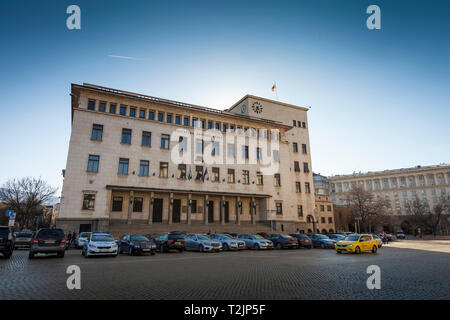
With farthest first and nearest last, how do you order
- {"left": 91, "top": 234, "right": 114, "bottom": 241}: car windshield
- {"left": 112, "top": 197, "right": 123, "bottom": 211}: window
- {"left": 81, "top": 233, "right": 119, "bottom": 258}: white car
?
{"left": 112, "top": 197, "right": 123, "bottom": 211}: window < {"left": 91, "top": 234, "right": 114, "bottom": 241}: car windshield < {"left": 81, "top": 233, "right": 119, "bottom": 258}: white car

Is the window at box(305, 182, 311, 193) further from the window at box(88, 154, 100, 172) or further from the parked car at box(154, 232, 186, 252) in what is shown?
the window at box(88, 154, 100, 172)

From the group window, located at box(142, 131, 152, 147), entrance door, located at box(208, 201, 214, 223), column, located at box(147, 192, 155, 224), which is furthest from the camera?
entrance door, located at box(208, 201, 214, 223)

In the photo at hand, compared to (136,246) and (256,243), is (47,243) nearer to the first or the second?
(136,246)

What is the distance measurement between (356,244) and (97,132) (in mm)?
31997

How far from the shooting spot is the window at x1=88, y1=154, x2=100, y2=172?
33281 mm

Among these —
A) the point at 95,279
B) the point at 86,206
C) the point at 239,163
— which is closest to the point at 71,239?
the point at 86,206

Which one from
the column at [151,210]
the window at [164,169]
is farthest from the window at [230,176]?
the column at [151,210]

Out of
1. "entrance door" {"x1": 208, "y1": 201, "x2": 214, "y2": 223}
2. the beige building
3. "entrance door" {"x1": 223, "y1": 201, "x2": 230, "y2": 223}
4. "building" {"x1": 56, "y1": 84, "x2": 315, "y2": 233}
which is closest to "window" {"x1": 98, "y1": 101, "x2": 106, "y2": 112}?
"building" {"x1": 56, "y1": 84, "x2": 315, "y2": 233}

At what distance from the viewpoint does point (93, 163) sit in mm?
33531

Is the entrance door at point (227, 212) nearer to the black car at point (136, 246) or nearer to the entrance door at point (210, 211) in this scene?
the entrance door at point (210, 211)

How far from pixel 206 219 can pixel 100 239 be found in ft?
A: 67.3

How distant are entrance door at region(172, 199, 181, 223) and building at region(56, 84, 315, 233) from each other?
143 mm

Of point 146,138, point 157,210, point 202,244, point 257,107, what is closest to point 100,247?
point 202,244
